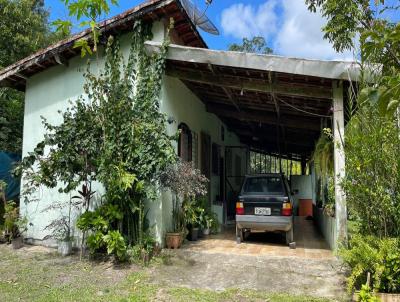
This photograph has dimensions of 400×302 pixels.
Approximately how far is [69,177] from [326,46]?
8156 mm


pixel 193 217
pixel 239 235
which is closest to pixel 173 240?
pixel 193 217

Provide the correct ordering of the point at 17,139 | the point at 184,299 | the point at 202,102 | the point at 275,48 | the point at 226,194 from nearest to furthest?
the point at 184,299
the point at 202,102
the point at 17,139
the point at 226,194
the point at 275,48

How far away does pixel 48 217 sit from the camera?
9023 millimetres

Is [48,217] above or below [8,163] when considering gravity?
below

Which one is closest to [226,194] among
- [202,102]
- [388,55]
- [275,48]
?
[202,102]

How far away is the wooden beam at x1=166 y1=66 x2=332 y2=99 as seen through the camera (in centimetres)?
747

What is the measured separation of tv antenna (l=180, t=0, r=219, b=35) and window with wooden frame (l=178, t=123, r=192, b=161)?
262 cm

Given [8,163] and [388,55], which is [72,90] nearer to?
[8,163]

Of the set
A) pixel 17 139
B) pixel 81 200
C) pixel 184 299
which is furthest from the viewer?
pixel 17 139

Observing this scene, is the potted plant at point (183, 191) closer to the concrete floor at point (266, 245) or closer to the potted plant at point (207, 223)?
the potted plant at point (207, 223)

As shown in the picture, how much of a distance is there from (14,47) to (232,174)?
10165mm

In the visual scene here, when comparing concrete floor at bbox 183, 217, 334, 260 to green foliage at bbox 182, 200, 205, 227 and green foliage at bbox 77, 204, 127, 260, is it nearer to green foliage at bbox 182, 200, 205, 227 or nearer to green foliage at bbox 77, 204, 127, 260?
green foliage at bbox 182, 200, 205, 227

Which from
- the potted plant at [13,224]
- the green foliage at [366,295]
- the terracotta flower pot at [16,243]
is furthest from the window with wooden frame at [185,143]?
the green foliage at [366,295]

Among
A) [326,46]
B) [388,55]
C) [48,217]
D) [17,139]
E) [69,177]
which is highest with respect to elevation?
[326,46]
